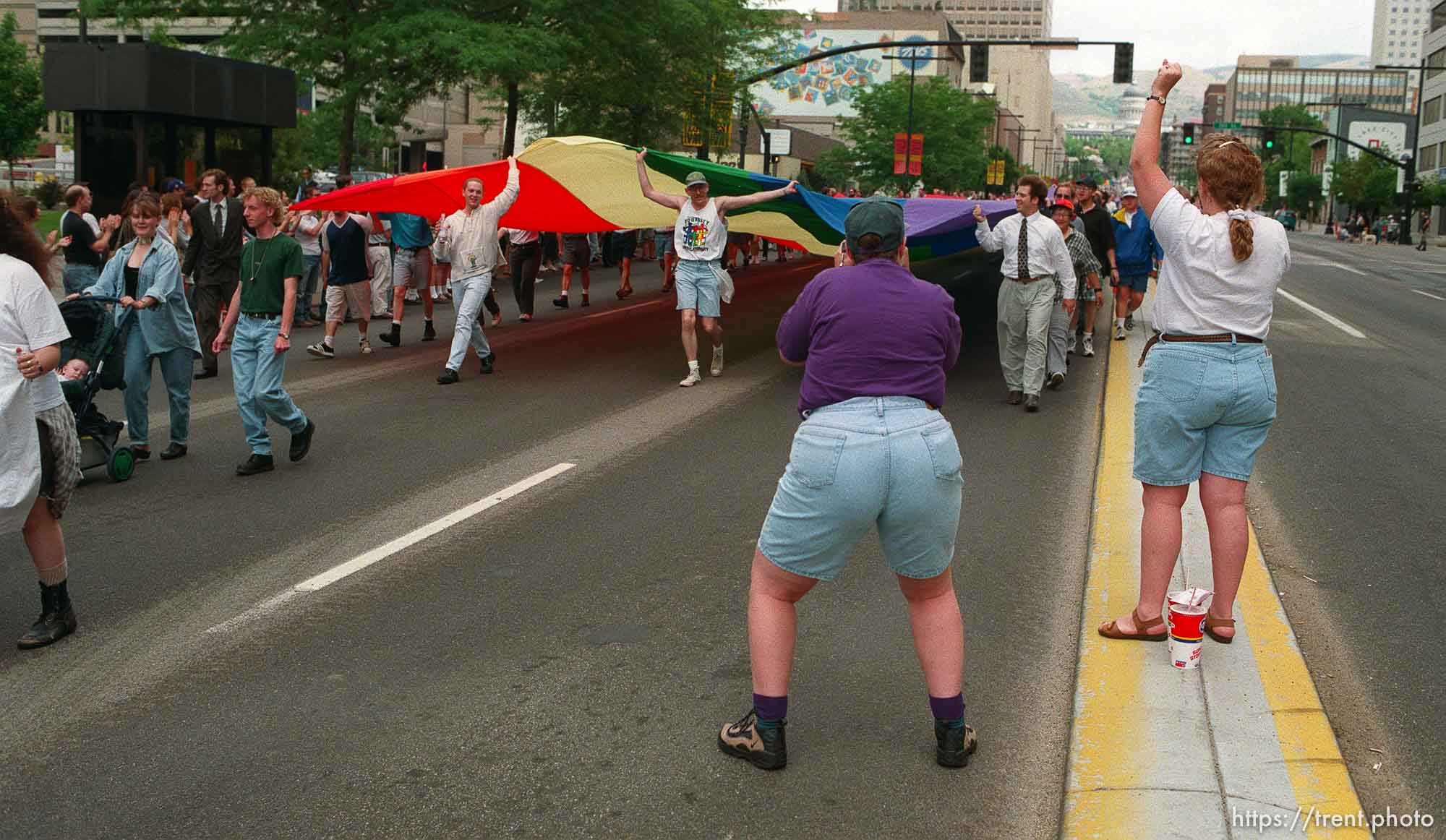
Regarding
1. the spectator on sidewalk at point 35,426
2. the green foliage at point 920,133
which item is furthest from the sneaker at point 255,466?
the green foliage at point 920,133

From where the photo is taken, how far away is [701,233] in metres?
12.6

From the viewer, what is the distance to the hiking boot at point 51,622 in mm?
5422

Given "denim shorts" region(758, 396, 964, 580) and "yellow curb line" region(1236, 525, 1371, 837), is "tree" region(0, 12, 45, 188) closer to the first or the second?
"yellow curb line" region(1236, 525, 1371, 837)

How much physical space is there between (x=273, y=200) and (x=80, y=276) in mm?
5609

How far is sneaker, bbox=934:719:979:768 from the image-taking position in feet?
13.8

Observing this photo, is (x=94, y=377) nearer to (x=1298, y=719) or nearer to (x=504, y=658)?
(x=504, y=658)

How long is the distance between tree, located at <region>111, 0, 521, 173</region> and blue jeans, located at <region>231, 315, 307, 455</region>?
631 inches

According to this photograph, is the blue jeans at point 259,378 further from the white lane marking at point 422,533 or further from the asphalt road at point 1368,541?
the asphalt road at point 1368,541

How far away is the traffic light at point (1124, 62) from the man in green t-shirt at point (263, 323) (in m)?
28.0

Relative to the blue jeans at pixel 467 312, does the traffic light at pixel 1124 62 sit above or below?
above

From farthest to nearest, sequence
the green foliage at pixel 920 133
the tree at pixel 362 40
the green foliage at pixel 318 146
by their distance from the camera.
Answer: the green foliage at pixel 920 133 → the green foliage at pixel 318 146 → the tree at pixel 362 40

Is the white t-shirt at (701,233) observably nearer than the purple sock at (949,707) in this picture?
No

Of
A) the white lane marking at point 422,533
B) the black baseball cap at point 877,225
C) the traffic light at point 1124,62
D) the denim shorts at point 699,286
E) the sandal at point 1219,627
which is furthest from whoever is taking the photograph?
the traffic light at point 1124,62

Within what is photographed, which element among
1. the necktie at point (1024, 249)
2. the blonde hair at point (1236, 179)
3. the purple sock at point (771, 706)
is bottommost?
the purple sock at point (771, 706)
